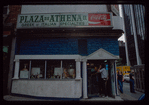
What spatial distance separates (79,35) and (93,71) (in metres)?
2.80

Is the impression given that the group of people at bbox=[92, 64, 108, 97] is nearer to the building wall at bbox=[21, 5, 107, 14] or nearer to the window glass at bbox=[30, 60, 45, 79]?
the window glass at bbox=[30, 60, 45, 79]

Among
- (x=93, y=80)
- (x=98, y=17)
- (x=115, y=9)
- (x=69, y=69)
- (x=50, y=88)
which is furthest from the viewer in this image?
(x=115, y=9)

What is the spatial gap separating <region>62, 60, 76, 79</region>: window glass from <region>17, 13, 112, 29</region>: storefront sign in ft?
8.38

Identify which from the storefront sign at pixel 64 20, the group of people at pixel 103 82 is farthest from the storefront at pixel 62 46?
the group of people at pixel 103 82

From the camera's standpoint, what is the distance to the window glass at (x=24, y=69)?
22.7 feet

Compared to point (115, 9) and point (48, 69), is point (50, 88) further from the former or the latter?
point (115, 9)

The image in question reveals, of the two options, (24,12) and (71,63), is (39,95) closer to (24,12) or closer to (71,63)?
(71,63)

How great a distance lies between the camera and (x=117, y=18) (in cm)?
743

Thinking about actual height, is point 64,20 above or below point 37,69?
above

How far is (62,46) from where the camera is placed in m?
7.11

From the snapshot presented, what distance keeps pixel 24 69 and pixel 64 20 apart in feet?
14.5

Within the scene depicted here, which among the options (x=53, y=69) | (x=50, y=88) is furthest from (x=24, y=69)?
(x=50, y=88)

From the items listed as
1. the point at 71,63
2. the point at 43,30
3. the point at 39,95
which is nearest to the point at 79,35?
the point at 71,63

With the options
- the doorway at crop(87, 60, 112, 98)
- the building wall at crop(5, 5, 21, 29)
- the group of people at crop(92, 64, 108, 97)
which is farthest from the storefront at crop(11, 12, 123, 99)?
the building wall at crop(5, 5, 21, 29)
